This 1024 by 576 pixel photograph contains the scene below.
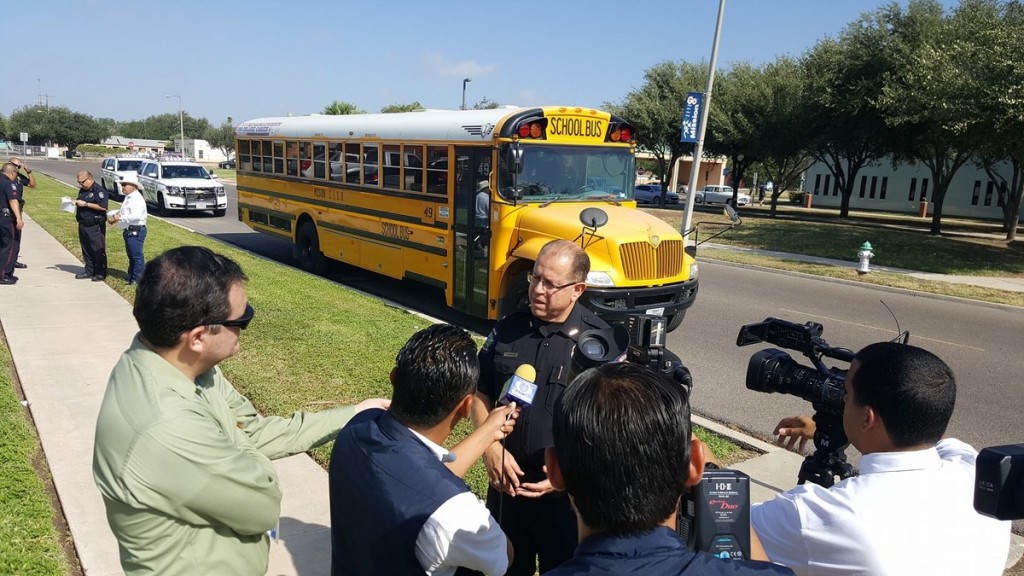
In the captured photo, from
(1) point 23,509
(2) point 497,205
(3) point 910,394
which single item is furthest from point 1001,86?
(1) point 23,509

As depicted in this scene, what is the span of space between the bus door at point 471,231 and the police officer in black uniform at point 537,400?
5716 millimetres

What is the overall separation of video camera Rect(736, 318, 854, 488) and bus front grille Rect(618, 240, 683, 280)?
5082mm

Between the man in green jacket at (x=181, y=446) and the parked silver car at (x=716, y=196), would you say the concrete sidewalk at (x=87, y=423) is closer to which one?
the man in green jacket at (x=181, y=446)

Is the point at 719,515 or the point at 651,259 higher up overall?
the point at 719,515

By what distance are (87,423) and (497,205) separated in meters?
4.81

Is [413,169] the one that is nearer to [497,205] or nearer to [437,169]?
[437,169]

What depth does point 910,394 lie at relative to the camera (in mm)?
1990

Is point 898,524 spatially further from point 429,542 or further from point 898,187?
point 898,187

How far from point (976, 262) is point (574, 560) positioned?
2046 cm

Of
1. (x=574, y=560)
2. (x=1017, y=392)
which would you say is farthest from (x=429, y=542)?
(x=1017, y=392)

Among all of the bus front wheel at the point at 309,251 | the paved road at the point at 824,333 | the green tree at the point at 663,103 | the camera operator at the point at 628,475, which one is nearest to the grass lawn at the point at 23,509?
the camera operator at the point at 628,475

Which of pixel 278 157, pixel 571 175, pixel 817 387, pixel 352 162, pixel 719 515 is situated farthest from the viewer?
pixel 278 157

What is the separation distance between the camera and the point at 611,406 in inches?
59.9

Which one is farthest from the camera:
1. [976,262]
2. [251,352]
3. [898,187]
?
[898,187]
